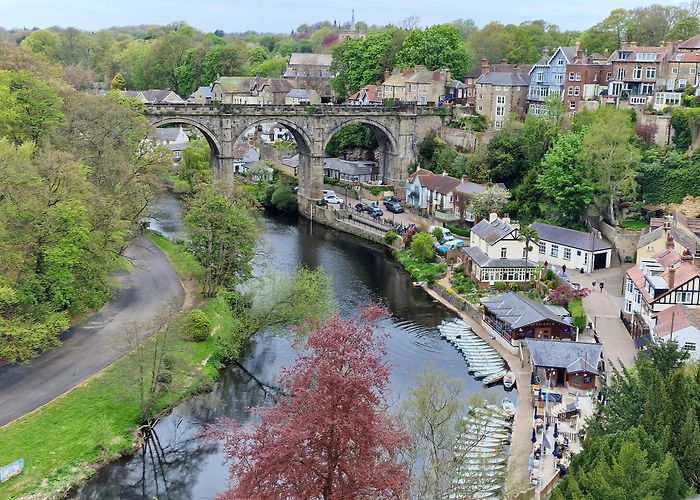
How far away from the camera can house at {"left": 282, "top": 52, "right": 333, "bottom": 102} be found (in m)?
107

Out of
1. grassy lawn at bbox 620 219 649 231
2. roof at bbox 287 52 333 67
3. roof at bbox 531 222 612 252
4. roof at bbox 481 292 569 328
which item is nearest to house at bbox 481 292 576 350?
roof at bbox 481 292 569 328

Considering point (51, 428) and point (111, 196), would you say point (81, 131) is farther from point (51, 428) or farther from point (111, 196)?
point (51, 428)

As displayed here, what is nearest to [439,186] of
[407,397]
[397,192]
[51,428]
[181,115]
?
[397,192]

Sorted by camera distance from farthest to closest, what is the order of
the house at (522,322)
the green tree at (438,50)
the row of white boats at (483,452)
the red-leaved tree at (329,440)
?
the green tree at (438,50) < the house at (522,322) < the row of white boats at (483,452) < the red-leaved tree at (329,440)

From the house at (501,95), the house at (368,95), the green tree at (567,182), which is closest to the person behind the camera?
the green tree at (567,182)

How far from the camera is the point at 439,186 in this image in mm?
60812

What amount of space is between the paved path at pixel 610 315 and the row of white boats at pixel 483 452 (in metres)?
5.49

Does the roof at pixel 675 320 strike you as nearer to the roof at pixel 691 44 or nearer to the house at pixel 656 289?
the house at pixel 656 289

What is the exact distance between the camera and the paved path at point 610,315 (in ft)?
113

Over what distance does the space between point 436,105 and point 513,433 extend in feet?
165

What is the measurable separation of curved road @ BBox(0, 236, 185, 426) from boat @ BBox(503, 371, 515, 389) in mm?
15614

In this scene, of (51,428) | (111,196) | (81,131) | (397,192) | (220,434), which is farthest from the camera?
(397,192)

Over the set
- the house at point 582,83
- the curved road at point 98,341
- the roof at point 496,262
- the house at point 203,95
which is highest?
the house at point 582,83

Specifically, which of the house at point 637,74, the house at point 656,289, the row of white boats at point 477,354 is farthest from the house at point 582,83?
the row of white boats at point 477,354
